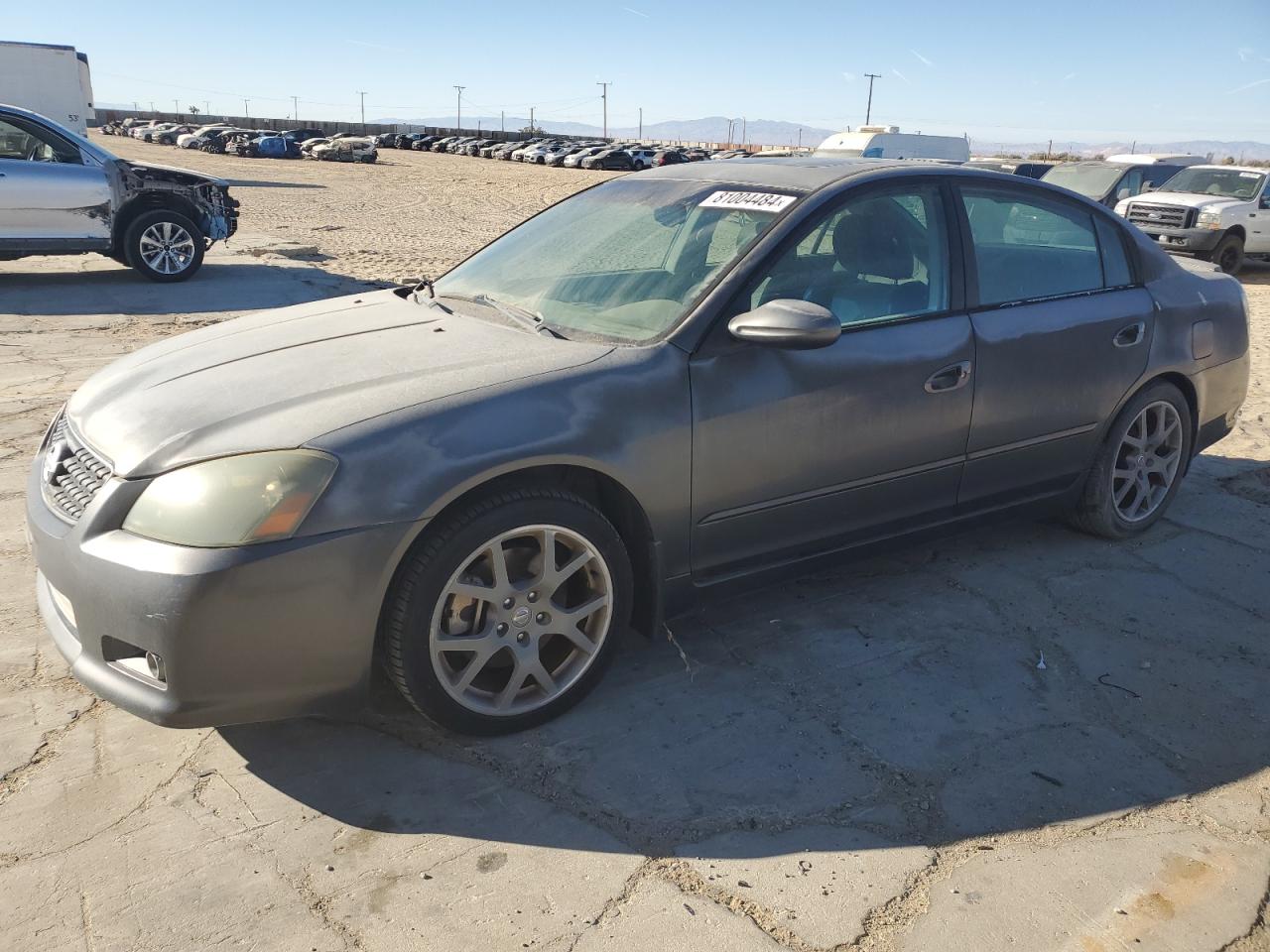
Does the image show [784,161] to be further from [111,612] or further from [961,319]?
[111,612]

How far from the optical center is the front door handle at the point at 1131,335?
13.8 feet

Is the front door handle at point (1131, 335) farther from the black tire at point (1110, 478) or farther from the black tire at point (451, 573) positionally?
the black tire at point (451, 573)

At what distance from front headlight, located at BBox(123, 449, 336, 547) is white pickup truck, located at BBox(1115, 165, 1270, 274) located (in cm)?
1619

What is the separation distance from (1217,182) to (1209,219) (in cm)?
172

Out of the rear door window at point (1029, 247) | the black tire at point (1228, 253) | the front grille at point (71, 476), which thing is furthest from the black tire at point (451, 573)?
the black tire at point (1228, 253)

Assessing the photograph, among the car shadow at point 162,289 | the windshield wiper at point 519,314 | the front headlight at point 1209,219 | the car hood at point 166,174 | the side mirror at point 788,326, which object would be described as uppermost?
the car hood at point 166,174

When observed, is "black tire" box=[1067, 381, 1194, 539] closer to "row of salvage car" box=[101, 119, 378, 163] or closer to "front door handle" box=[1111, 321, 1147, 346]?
"front door handle" box=[1111, 321, 1147, 346]

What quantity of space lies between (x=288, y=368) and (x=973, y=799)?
228 centimetres

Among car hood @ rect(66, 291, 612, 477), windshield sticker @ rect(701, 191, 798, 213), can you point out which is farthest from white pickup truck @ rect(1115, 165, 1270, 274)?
car hood @ rect(66, 291, 612, 477)

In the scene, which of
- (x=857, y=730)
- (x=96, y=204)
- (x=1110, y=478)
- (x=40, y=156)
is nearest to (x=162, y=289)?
(x=96, y=204)

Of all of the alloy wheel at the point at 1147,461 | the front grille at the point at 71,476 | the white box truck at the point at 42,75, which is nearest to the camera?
the front grille at the point at 71,476

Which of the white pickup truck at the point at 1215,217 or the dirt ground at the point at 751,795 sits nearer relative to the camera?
the dirt ground at the point at 751,795

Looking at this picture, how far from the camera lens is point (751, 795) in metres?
2.73

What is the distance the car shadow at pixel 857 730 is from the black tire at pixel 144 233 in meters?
9.12
